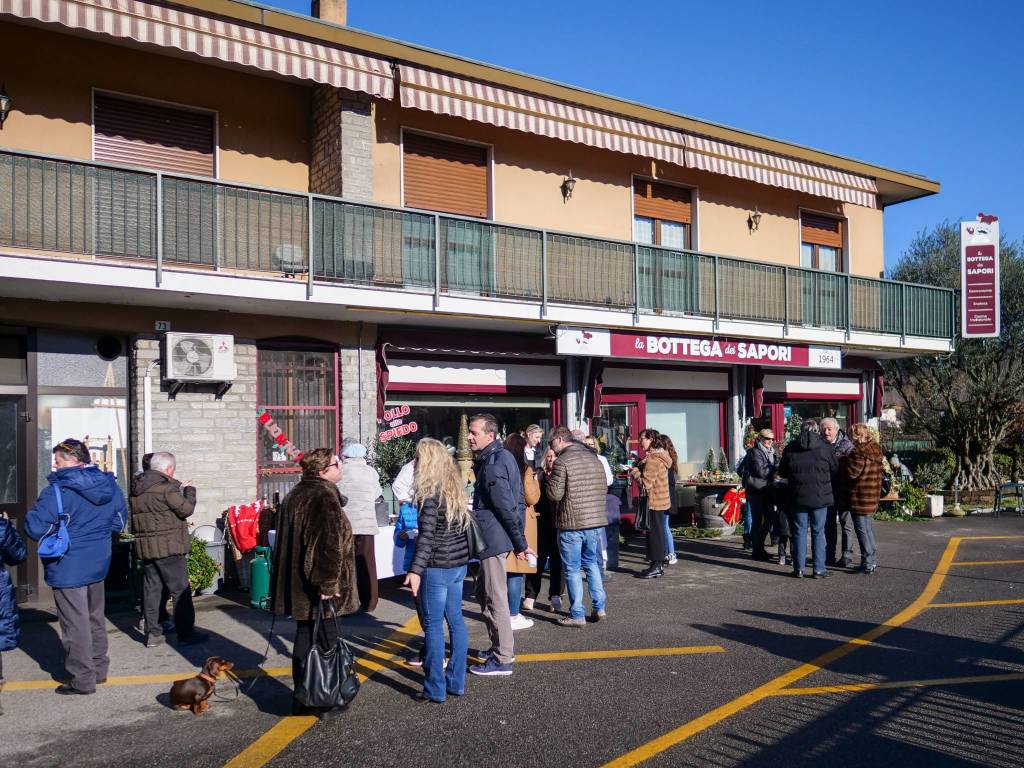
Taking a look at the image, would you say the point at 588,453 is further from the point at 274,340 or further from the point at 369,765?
the point at 274,340

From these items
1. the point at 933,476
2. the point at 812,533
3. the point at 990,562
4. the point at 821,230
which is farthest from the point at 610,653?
the point at 933,476

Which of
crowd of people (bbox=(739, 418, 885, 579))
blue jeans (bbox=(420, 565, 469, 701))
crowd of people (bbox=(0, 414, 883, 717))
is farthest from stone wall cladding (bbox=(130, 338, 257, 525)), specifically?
crowd of people (bbox=(739, 418, 885, 579))

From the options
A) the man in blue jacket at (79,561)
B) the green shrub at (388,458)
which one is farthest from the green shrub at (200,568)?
the man in blue jacket at (79,561)

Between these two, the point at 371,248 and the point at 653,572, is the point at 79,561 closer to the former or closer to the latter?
the point at 371,248

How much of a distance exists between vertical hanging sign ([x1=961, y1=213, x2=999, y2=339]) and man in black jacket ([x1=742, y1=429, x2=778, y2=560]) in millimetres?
9297

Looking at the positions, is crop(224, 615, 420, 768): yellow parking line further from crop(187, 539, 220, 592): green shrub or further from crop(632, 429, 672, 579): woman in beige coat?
crop(632, 429, 672, 579): woman in beige coat

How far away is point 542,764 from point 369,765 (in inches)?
36.0

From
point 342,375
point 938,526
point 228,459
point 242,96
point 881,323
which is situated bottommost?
point 938,526

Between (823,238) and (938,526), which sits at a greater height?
(823,238)

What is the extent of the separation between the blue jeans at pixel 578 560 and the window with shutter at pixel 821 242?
37.6ft

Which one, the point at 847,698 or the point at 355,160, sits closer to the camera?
the point at 847,698

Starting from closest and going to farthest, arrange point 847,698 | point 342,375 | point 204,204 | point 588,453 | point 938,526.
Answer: point 847,698
point 588,453
point 204,204
point 342,375
point 938,526

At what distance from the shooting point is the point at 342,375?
1152cm

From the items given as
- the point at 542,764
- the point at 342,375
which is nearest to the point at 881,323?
the point at 342,375
